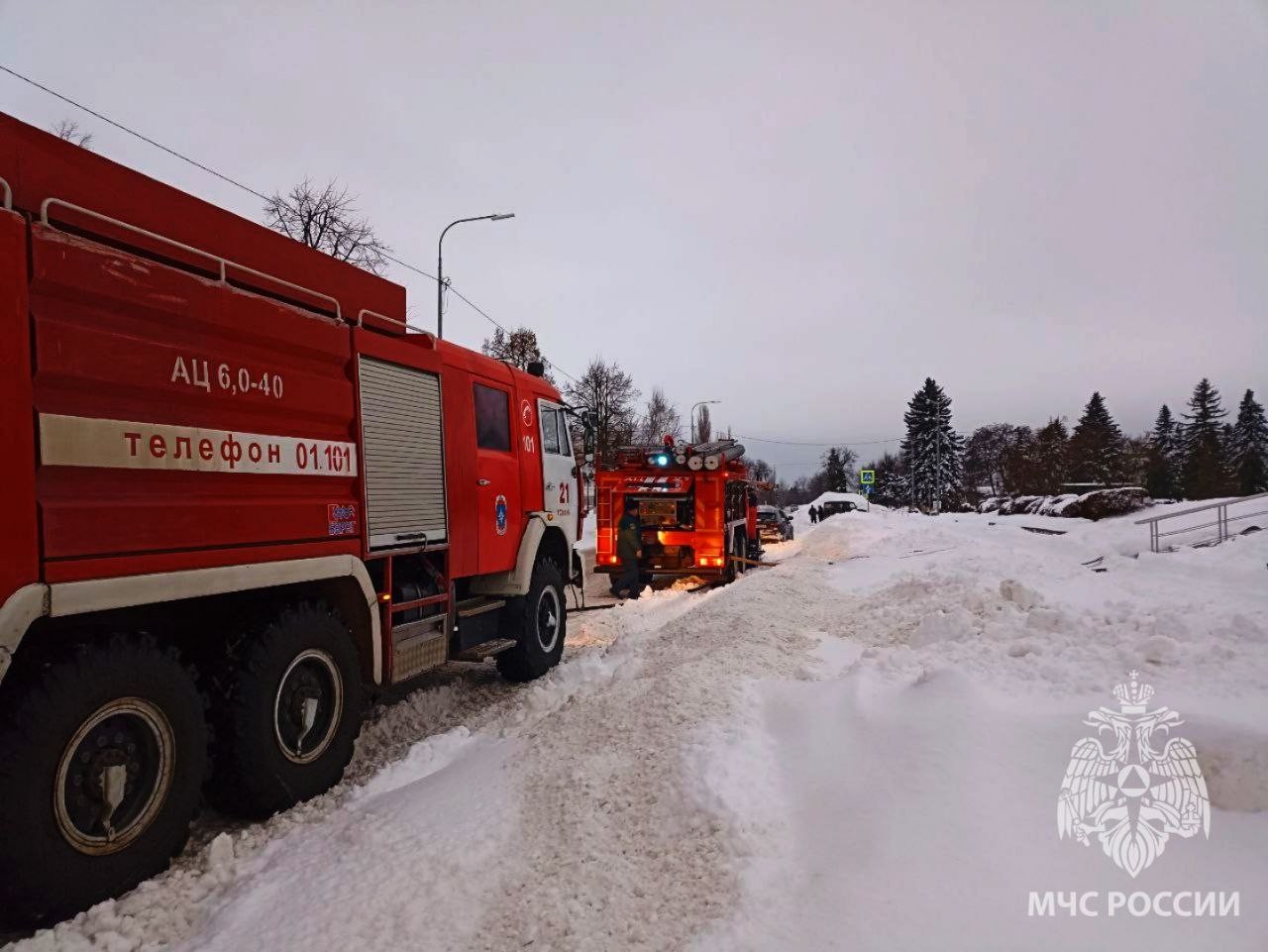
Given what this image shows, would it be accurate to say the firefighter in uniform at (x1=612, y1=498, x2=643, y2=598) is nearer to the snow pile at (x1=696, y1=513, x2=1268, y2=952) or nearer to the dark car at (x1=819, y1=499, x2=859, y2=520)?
the snow pile at (x1=696, y1=513, x2=1268, y2=952)

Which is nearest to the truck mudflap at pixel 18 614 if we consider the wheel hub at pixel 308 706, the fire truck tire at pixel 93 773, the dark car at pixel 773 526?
the fire truck tire at pixel 93 773

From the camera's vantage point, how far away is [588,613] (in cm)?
1080

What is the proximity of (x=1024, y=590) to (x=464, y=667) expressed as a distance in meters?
5.67

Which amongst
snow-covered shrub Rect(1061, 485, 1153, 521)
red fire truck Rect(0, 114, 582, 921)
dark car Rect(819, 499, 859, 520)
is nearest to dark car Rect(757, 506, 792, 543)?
snow-covered shrub Rect(1061, 485, 1153, 521)

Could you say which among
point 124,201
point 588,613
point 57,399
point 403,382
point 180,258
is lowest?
point 588,613

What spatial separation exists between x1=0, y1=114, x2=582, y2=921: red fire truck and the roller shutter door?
2 cm

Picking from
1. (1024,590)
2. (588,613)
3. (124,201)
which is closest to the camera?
(124,201)

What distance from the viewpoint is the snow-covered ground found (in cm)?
263

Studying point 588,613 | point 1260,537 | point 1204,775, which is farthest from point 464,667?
point 1260,537

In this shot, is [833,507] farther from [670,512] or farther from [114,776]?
[114,776]

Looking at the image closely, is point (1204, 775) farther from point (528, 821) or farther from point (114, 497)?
point (114, 497)

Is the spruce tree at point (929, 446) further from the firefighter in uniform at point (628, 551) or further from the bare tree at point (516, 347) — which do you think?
the firefighter in uniform at point (628, 551)

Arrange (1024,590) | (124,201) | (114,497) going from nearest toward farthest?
1. (114,497)
2. (124,201)
3. (1024,590)

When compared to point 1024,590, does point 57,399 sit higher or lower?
higher
